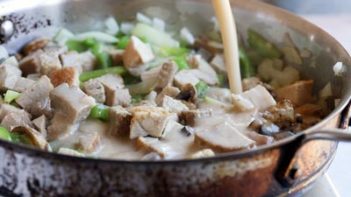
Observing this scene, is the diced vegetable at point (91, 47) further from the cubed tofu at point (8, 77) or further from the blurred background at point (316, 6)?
the blurred background at point (316, 6)

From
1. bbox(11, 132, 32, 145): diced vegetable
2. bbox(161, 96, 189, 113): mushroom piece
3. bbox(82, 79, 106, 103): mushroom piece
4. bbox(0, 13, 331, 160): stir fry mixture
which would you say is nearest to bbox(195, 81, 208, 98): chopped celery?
bbox(0, 13, 331, 160): stir fry mixture

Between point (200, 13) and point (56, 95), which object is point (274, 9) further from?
point (56, 95)

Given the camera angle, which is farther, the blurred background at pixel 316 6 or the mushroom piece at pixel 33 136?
the blurred background at pixel 316 6

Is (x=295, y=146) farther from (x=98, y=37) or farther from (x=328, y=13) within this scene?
(x=328, y=13)

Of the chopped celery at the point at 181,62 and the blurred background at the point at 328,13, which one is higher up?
the chopped celery at the point at 181,62

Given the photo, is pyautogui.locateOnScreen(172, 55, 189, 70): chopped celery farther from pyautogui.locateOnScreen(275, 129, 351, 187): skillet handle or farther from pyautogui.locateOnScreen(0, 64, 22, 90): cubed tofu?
pyautogui.locateOnScreen(275, 129, 351, 187): skillet handle

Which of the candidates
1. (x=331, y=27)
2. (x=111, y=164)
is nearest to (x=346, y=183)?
(x=111, y=164)

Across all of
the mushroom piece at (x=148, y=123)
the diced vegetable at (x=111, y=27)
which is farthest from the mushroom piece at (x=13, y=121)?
the diced vegetable at (x=111, y=27)
